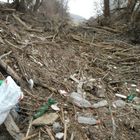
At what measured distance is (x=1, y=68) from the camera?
4.95 metres

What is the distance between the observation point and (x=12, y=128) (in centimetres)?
380

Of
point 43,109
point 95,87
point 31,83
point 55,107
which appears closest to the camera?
point 43,109

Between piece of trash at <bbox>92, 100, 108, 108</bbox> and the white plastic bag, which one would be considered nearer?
the white plastic bag

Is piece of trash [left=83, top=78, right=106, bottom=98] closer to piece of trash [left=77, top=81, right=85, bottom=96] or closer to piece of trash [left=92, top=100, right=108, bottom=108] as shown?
piece of trash [left=77, top=81, right=85, bottom=96]

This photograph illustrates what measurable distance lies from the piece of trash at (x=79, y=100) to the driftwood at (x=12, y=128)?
1054mm

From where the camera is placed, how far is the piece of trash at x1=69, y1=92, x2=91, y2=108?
4551mm

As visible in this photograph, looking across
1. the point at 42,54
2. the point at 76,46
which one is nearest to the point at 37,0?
the point at 76,46

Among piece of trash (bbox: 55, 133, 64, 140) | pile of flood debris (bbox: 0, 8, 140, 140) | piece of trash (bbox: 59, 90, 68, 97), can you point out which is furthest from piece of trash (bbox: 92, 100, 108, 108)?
piece of trash (bbox: 55, 133, 64, 140)

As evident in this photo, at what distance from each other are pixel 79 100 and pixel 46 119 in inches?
32.4

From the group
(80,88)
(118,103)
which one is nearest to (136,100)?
(118,103)

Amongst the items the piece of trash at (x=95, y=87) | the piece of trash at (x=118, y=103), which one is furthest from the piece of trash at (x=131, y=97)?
the piece of trash at (x=95, y=87)

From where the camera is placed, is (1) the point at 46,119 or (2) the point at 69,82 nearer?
(1) the point at 46,119

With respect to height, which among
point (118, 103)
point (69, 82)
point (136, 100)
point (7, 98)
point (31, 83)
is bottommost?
point (136, 100)

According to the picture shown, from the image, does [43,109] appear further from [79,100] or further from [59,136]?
[79,100]
